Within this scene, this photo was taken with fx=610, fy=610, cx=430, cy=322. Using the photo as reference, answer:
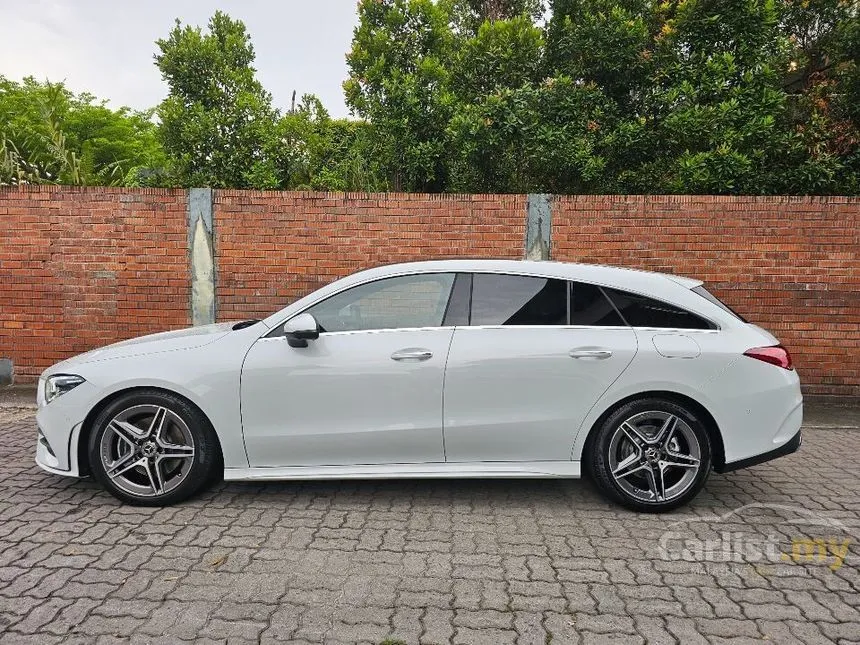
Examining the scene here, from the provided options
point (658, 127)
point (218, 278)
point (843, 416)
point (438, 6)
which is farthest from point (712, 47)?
point (218, 278)

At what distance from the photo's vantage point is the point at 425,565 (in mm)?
3137

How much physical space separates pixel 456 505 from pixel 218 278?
4.45 m

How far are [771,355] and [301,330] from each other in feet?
9.46

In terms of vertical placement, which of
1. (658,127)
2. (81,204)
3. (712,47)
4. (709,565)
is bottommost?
(709,565)

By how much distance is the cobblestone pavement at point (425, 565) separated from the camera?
261 cm

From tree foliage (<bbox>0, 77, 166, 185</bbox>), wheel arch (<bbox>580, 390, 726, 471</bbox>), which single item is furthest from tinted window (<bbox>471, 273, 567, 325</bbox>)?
tree foliage (<bbox>0, 77, 166, 185</bbox>)

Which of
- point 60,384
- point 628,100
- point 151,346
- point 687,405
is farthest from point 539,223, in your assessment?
point 60,384

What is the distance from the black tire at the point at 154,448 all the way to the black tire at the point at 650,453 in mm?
2424

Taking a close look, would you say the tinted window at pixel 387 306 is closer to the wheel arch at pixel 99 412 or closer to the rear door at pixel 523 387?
the rear door at pixel 523 387

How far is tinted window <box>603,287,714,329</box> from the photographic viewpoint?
385 centimetres

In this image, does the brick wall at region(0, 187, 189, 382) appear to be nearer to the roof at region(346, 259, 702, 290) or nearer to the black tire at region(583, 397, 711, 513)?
the roof at region(346, 259, 702, 290)

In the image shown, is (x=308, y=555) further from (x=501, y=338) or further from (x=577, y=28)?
(x=577, y=28)

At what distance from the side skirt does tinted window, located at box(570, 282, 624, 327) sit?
892mm

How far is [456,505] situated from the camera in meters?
3.92
